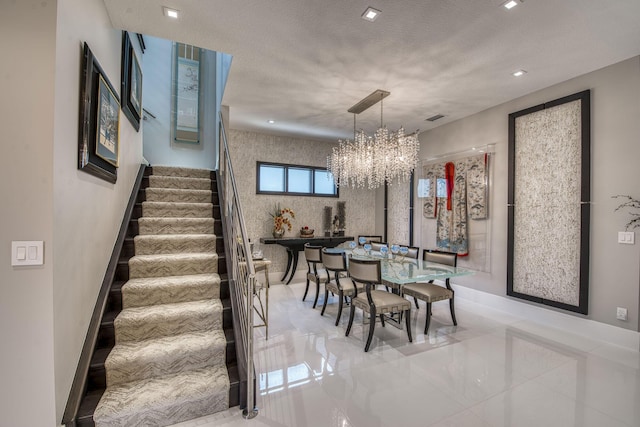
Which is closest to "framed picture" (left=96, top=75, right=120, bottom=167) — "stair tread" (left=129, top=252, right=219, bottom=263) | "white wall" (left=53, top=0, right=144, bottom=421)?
"white wall" (left=53, top=0, right=144, bottom=421)

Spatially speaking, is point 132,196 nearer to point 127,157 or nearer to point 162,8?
point 127,157

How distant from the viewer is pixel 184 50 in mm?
5223

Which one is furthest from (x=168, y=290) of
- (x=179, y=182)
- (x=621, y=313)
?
(x=621, y=313)

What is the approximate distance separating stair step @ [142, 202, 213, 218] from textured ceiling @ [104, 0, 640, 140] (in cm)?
164

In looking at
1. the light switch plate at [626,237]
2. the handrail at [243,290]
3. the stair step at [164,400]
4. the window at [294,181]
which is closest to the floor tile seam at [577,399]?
the light switch plate at [626,237]

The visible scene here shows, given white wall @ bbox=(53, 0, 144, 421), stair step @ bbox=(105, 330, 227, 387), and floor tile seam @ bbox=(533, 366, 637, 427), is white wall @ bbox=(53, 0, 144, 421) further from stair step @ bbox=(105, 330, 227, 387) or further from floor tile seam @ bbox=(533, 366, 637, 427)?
floor tile seam @ bbox=(533, 366, 637, 427)

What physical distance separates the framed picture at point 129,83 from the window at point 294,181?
266cm

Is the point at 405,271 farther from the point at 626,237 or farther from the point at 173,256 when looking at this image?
the point at 173,256

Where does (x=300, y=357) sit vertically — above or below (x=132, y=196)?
below

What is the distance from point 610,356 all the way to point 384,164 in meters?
3.12

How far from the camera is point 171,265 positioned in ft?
8.69

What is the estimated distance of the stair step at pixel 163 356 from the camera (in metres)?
1.89

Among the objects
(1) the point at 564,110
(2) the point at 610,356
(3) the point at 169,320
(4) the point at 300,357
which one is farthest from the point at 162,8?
(2) the point at 610,356

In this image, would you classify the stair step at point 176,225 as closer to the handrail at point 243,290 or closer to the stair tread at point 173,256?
the handrail at point 243,290
